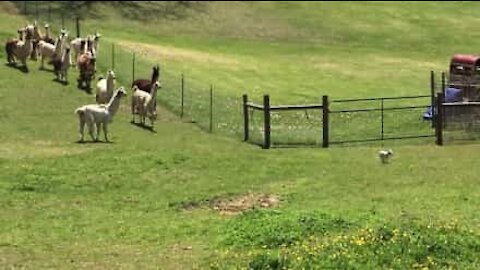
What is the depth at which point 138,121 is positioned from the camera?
29969 millimetres

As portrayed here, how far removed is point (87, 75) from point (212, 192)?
578 inches

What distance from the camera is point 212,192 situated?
20.0 meters

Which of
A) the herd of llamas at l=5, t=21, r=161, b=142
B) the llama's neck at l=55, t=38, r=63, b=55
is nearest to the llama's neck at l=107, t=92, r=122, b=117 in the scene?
the herd of llamas at l=5, t=21, r=161, b=142

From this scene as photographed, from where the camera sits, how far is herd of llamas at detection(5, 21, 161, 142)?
1030 inches

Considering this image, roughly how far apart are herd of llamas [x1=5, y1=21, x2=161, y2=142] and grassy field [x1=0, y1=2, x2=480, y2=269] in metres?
0.63

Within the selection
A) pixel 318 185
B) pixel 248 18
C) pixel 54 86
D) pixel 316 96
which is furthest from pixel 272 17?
pixel 318 185

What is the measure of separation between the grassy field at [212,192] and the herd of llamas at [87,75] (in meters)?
0.63

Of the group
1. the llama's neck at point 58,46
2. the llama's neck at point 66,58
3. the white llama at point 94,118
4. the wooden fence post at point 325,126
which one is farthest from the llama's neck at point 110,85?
the wooden fence post at point 325,126

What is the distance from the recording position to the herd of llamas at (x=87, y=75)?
2616 centimetres

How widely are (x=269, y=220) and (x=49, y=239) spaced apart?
378 centimetres

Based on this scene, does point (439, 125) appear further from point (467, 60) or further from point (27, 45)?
point (27, 45)

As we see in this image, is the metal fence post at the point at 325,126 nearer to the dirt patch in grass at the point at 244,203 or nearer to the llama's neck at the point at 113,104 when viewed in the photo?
the llama's neck at the point at 113,104

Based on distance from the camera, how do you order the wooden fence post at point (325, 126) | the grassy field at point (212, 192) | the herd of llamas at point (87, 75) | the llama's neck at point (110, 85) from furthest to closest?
the llama's neck at point (110, 85), the wooden fence post at point (325, 126), the herd of llamas at point (87, 75), the grassy field at point (212, 192)

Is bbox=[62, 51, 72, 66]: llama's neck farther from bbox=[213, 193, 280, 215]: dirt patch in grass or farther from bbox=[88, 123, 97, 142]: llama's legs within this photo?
bbox=[213, 193, 280, 215]: dirt patch in grass
